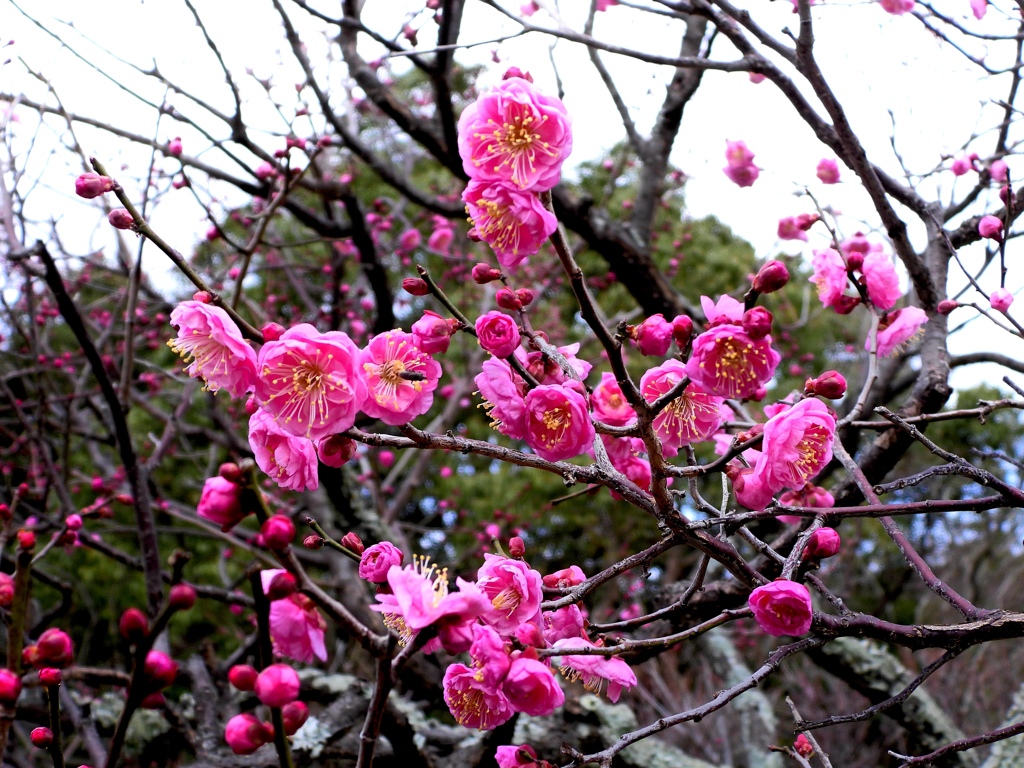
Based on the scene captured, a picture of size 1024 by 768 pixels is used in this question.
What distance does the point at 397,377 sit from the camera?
1101 millimetres

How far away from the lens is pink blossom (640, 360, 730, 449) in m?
1.22

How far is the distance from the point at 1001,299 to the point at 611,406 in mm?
875

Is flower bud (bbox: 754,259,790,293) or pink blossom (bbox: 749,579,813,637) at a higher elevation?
flower bud (bbox: 754,259,790,293)

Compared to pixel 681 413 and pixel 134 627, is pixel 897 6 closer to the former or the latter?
pixel 681 413

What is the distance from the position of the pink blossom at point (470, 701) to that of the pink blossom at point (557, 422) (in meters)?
0.33

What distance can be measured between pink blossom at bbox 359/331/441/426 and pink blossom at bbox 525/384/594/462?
150 mm

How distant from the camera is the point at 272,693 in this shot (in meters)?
0.63

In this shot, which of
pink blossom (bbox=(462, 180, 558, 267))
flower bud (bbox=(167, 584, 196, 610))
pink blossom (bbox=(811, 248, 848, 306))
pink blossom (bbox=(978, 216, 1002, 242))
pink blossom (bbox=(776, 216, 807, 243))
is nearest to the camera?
flower bud (bbox=(167, 584, 196, 610))

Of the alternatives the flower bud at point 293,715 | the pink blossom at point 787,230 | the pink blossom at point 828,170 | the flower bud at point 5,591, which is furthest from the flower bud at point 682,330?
the pink blossom at point 828,170

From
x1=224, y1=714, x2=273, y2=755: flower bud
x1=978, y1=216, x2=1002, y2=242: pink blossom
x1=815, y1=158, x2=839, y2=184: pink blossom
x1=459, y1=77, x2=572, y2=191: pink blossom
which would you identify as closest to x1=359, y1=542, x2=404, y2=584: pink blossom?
x1=224, y1=714, x2=273, y2=755: flower bud

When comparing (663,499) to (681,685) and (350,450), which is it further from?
(681,685)

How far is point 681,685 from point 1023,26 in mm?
4429

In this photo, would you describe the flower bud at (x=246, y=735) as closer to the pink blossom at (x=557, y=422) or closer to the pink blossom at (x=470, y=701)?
the pink blossom at (x=470, y=701)

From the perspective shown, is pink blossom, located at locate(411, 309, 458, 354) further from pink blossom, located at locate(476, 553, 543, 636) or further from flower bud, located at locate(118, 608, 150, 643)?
flower bud, located at locate(118, 608, 150, 643)
